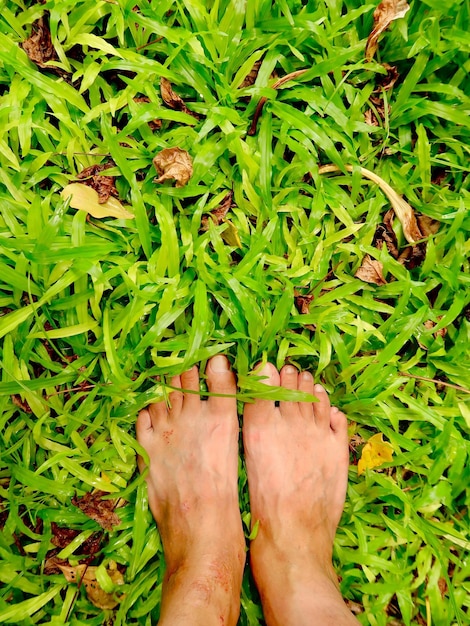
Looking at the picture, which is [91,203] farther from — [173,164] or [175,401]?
[175,401]

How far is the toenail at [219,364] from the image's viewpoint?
162 centimetres

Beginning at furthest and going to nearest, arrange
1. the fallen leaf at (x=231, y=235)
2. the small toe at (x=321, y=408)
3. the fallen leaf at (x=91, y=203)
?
the small toe at (x=321, y=408) → the fallen leaf at (x=231, y=235) → the fallen leaf at (x=91, y=203)

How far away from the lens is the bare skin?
154cm

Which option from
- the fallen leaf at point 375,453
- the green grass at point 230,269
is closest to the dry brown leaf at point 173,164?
the green grass at point 230,269

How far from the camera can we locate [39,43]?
1568 millimetres

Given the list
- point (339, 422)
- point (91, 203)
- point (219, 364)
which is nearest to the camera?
point (91, 203)

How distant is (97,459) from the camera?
1.55m

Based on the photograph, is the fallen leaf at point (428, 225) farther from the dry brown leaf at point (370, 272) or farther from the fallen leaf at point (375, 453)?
the fallen leaf at point (375, 453)

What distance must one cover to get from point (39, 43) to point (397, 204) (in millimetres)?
1295

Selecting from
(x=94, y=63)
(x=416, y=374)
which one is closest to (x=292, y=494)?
(x=416, y=374)

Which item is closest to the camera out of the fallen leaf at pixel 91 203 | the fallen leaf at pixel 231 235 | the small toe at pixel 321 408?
the fallen leaf at pixel 91 203

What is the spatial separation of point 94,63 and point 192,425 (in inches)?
48.8

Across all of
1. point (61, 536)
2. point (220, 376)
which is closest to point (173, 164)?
point (220, 376)

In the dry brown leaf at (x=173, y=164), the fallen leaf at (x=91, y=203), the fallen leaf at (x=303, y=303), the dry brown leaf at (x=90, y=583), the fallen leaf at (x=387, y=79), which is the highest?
the fallen leaf at (x=387, y=79)
